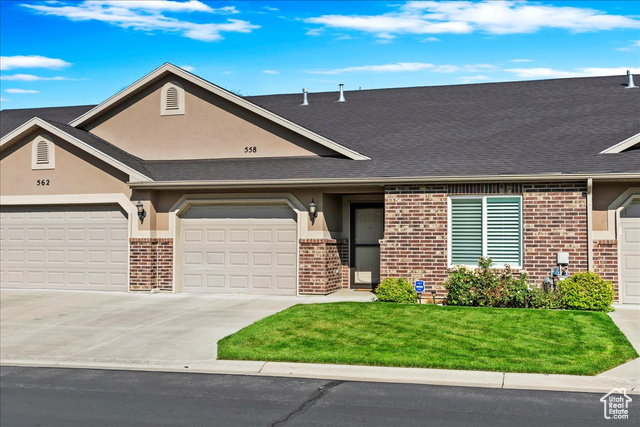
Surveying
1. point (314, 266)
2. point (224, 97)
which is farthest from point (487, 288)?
point (224, 97)

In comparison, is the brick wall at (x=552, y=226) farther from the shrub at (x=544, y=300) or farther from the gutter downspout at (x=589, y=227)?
the shrub at (x=544, y=300)

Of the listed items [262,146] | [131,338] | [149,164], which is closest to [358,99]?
[262,146]

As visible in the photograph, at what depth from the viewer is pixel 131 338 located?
13.8 meters

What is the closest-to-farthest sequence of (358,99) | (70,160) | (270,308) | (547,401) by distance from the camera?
(547,401)
(270,308)
(70,160)
(358,99)

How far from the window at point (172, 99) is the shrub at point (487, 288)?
373 inches

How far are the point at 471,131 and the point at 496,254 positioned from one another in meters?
4.42

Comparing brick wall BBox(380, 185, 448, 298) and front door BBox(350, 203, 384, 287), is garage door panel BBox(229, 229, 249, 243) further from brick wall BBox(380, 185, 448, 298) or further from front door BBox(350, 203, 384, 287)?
brick wall BBox(380, 185, 448, 298)

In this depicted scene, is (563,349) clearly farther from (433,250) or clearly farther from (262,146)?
(262,146)

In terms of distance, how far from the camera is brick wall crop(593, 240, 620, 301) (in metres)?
16.6

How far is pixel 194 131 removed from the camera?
820 inches

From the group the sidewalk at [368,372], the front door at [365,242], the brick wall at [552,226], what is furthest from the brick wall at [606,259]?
the front door at [365,242]

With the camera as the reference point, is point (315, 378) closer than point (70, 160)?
Yes

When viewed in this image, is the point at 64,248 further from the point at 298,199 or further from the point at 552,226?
the point at 552,226

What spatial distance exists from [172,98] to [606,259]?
12.6 meters
